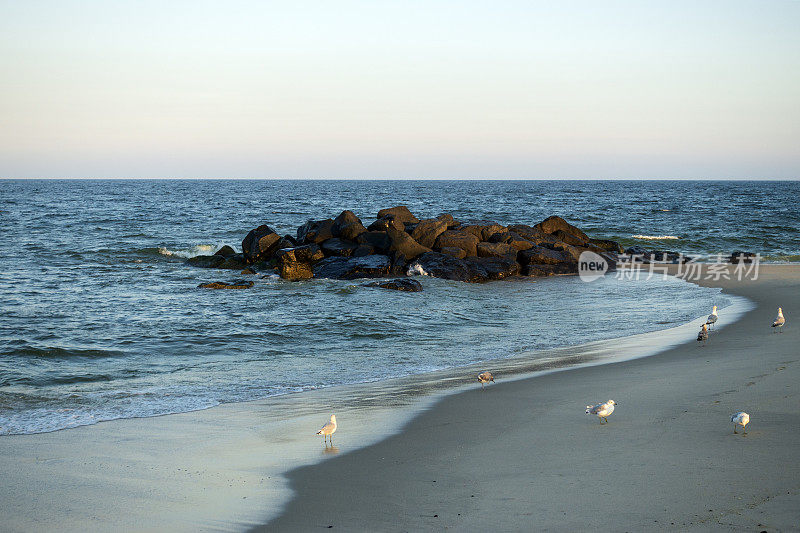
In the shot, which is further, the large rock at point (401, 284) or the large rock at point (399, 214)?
the large rock at point (399, 214)

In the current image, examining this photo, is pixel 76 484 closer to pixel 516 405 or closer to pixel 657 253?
pixel 516 405

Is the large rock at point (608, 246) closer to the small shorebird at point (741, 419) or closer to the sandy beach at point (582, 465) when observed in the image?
the sandy beach at point (582, 465)

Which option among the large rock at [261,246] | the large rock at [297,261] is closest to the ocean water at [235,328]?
the large rock at [297,261]

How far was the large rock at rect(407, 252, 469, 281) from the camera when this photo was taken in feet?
72.2

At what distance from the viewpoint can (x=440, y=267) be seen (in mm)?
22234

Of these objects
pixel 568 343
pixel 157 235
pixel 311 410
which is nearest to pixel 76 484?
pixel 311 410

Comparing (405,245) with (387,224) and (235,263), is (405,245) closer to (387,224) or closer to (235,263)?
(387,224)

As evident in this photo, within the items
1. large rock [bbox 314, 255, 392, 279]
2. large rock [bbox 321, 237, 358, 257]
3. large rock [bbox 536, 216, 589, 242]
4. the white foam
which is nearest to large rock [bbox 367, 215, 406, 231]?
large rock [bbox 321, 237, 358, 257]

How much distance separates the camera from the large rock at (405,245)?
23.3 meters

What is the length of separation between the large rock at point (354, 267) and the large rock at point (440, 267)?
946mm

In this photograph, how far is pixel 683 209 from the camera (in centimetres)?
6194

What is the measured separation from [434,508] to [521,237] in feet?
71.3

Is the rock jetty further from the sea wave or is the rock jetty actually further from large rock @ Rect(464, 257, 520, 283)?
the sea wave

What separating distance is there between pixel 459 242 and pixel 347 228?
4.37 meters
